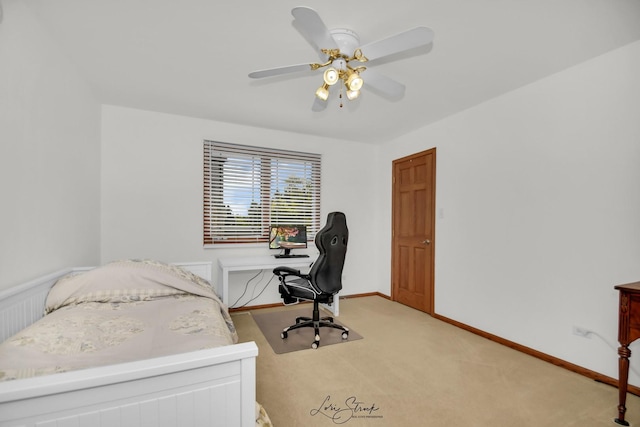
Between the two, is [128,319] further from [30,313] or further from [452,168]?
[452,168]

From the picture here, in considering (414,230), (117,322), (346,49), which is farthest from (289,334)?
→ (346,49)

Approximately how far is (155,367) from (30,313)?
156cm

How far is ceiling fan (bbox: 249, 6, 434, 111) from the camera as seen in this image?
4.80 feet

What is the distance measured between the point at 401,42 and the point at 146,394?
1873 mm

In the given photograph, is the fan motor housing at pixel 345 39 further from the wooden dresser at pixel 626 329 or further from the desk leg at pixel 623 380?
the desk leg at pixel 623 380

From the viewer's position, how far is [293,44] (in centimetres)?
201

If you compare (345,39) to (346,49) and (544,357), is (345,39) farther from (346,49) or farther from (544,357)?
(544,357)

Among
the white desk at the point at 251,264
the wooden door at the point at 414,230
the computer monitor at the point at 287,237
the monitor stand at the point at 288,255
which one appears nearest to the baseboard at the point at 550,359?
the wooden door at the point at 414,230

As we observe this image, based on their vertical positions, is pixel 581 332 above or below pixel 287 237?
below

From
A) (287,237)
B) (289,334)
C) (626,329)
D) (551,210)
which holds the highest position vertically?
(551,210)

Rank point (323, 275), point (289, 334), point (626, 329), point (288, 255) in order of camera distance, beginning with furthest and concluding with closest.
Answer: point (288, 255) < point (289, 334) < point (323, 275) < point (626, 329)

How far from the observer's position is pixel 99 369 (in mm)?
762

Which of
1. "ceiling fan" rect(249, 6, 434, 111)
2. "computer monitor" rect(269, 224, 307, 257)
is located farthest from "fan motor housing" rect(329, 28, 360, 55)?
"computer monitor" rect(269, 224, 307, 257)

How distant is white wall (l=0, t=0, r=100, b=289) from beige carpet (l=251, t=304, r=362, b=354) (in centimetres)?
182
